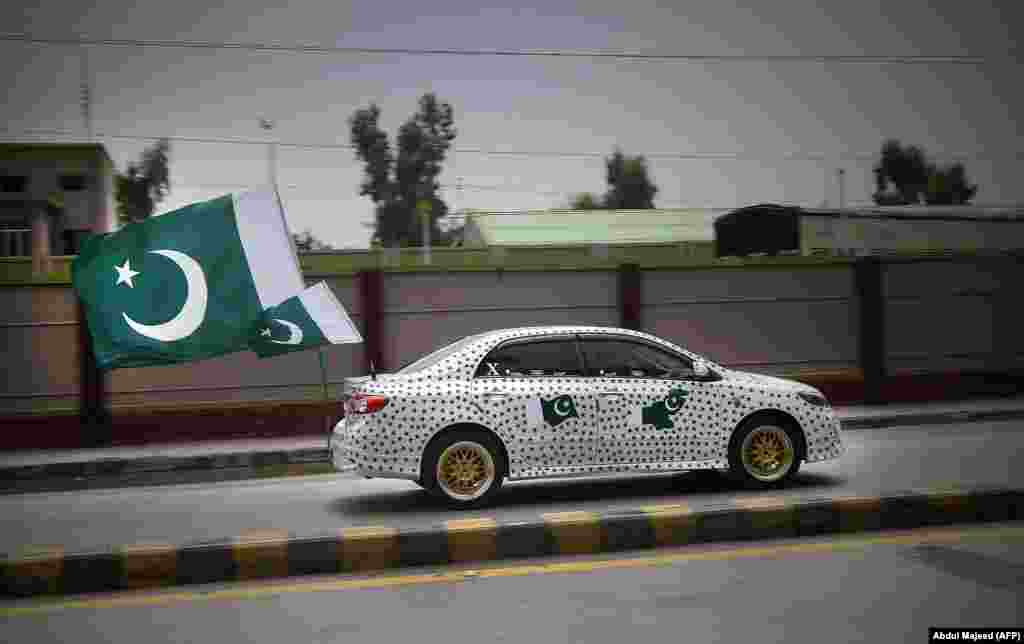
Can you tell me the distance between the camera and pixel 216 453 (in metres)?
13.3

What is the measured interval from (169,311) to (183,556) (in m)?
5.42

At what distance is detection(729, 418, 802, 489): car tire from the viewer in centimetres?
852

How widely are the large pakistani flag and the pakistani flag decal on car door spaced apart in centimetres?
424

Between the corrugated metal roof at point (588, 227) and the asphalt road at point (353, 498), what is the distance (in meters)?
20.4

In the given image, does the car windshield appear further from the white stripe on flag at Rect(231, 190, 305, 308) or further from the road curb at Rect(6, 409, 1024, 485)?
the road curb at Rect(6, 409, 1024, 485)

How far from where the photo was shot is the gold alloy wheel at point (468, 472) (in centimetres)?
805

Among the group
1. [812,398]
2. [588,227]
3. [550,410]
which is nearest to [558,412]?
[550,410]

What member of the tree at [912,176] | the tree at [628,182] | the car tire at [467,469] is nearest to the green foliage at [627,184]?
the tree at [628,182]

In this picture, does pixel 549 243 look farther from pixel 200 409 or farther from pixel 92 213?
pixel 92 213

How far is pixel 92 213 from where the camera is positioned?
41.5 metres

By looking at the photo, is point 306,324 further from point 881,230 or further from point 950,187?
point 950,187

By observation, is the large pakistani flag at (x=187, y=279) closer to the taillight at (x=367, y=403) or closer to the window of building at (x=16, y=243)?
the taillight at (x=367, y=403)

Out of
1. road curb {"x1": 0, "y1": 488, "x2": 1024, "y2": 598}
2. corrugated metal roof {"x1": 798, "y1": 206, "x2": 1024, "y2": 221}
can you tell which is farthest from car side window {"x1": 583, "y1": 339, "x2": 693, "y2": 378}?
corrugated metal roof {"x1": 798, "y1": 206, "x2": 1024, "y2": 221}

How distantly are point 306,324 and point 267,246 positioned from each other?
1.35m
